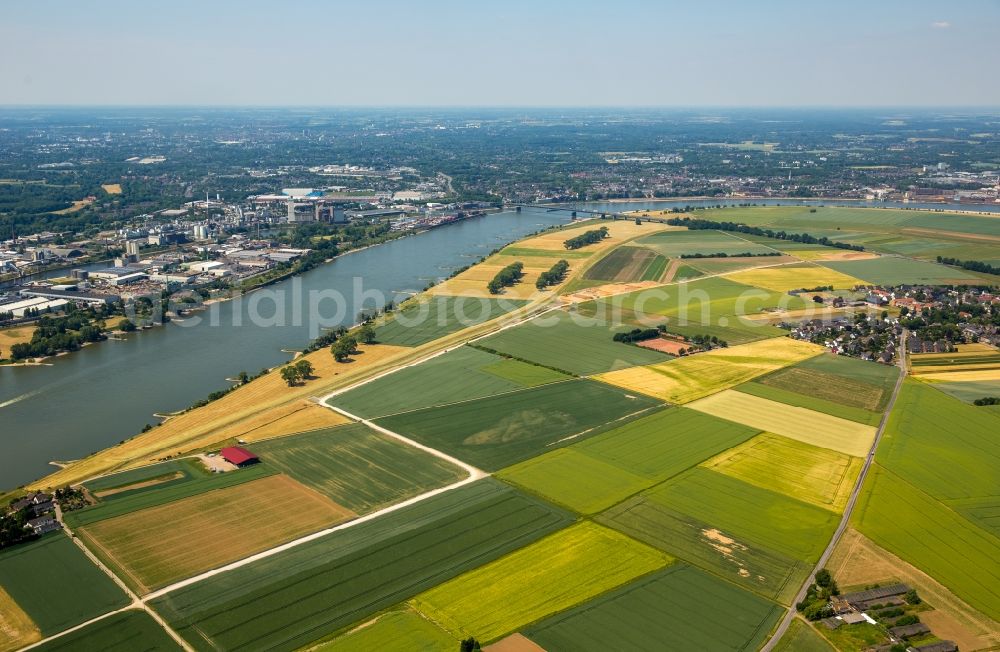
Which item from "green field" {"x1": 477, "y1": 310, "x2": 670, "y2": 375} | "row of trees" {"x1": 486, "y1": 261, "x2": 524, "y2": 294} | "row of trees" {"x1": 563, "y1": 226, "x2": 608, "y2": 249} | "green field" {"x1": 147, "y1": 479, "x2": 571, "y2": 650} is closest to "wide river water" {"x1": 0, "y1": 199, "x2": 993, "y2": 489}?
"row of trees" {"x1": 486, "y1": 261, "x2": 524, "y2": 294}

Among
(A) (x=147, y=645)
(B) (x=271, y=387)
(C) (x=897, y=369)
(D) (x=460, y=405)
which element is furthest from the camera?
(C) (x=897, y=369)

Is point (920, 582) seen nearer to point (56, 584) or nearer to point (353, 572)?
point (353, 572)

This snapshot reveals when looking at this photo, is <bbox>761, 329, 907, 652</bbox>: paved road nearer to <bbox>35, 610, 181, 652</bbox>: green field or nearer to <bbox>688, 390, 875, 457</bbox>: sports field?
<bbox>688, 390, 875, 457</bbox>: sports field

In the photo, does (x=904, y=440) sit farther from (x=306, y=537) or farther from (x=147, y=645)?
(x=147, y=645)

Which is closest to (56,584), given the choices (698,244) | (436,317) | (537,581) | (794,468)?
(537,581)

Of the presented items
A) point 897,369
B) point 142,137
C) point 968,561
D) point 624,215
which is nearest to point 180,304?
point 897,369

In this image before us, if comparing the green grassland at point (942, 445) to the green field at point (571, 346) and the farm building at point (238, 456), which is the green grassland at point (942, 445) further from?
the farm building at point (238, 456)
